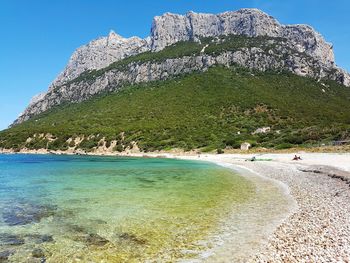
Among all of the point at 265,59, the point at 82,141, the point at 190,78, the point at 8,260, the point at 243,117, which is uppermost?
the point at 265,59

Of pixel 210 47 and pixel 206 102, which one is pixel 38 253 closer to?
pixel 206 102

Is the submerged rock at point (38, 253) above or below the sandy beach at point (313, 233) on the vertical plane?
below

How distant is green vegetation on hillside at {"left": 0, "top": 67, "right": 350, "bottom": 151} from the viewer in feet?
343

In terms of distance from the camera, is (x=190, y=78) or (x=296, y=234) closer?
(x=296, y=234)

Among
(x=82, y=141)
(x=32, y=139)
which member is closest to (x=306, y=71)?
(x=82, y=141)

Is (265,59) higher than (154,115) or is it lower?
higher

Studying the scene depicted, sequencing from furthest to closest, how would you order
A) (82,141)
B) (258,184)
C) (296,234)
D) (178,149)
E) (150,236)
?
(82,141), (178,149), (258,184), (150,236), (296,234)

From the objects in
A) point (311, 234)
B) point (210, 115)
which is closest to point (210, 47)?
point (210, 115)

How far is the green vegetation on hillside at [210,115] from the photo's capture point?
105m

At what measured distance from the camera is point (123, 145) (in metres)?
116

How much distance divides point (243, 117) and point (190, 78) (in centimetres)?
4136

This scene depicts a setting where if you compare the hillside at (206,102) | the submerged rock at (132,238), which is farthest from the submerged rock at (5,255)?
the hillside at (206,102)

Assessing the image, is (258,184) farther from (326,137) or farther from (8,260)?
(326,137)

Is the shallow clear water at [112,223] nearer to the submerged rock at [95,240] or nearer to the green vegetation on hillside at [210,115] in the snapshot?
the submerged rock at [95,240]
